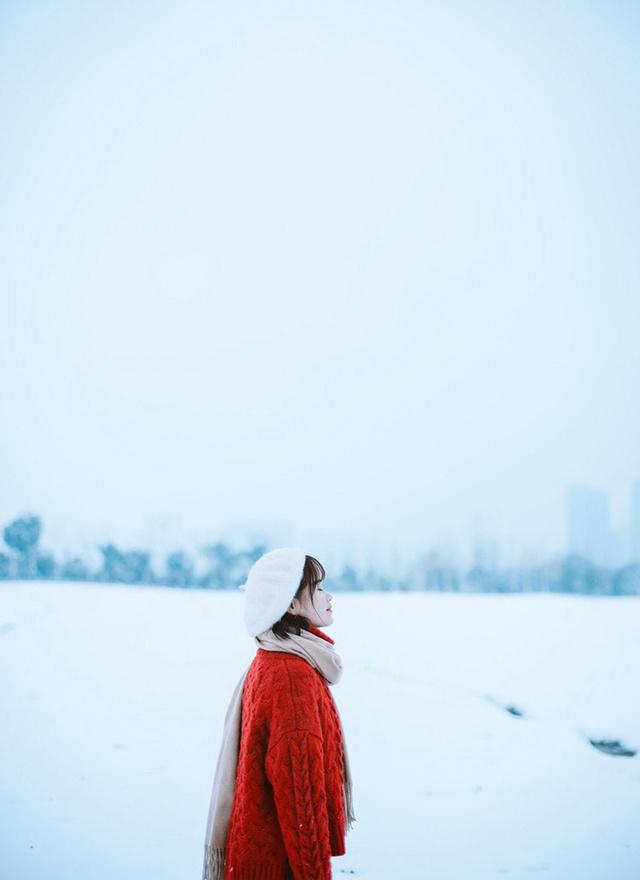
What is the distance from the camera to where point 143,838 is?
4301 mm

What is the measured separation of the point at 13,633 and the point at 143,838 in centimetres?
477

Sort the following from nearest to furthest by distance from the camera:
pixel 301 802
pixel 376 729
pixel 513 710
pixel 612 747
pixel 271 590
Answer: pixel 301 802
pixel 271 590
pixel 612 747
pixel 376 729
pixel 513 710

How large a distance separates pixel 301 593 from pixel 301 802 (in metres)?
0.52

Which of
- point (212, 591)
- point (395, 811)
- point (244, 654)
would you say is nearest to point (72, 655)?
point (244, 654)

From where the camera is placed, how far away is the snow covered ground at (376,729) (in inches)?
167

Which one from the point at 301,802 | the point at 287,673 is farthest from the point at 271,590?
the point at 301,802

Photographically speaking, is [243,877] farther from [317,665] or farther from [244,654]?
[244,654]

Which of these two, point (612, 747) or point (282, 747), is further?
point (612, 747)

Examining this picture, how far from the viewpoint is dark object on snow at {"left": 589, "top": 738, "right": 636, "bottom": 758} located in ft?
20.0

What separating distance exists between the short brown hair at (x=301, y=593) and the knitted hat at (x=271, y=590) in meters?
0.03

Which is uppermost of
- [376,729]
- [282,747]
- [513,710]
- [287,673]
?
[287,673]

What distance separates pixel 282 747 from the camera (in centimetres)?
163

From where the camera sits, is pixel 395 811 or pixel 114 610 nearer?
pixel 395 811

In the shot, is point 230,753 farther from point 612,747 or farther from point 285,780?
point 612,747
